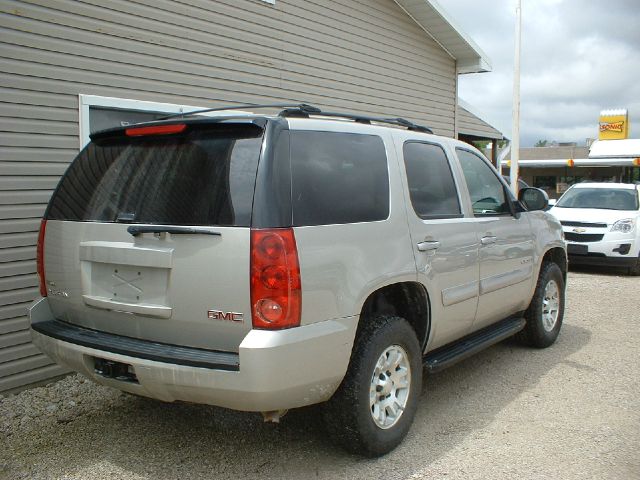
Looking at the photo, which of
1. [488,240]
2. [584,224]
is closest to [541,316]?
[488,240]

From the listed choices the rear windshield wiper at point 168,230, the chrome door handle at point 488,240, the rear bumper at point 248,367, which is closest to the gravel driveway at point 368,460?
the rear bumper at point 248,367

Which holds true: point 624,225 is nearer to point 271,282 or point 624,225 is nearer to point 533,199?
point 533,199

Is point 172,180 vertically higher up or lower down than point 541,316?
higher up

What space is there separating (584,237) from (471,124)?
3800mm

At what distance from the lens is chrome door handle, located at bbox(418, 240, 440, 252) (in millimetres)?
3886

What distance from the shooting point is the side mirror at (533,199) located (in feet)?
17.8

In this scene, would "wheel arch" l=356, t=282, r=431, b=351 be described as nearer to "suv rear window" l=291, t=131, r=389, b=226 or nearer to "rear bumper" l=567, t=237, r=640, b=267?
"suv rear window" l=291, t=131, r=389, b=226

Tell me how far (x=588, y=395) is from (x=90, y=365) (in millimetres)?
3671

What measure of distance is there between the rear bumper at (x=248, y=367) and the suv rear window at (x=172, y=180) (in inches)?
24.7

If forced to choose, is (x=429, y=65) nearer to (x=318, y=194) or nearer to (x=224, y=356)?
(x=318, y=194)

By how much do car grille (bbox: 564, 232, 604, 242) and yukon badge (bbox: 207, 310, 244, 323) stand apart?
9.64 meters

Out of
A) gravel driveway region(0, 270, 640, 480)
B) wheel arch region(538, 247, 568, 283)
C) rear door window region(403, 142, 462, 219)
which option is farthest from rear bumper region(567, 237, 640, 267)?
rear door window region(403, 142, 462, 219)

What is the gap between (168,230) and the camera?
3.09 meters

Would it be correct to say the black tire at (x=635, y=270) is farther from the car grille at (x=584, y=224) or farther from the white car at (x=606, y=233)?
the car grille at (x=584, y=224)
